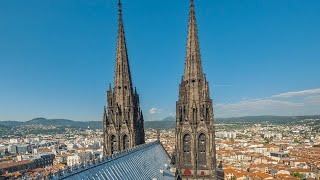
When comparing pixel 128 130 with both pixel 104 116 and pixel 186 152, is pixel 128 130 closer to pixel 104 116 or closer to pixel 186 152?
pixel 104 116

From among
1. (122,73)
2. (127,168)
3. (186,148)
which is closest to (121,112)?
(122,73)

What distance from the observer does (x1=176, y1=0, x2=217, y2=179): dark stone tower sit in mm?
45250

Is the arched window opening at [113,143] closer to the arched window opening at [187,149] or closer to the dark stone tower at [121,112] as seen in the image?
the dark stone tower at [121,112]

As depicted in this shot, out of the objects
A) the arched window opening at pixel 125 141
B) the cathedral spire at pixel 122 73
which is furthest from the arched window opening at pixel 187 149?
the cathedral spire at pixel 122 73

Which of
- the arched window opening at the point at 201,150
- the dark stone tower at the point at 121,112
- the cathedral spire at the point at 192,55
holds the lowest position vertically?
the arched window opening at the point at 201,150

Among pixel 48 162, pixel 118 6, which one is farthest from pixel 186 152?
pixel 48 162

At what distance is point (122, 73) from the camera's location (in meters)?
49.9

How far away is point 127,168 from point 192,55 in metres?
22.2

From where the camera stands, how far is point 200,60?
46844 millimetres

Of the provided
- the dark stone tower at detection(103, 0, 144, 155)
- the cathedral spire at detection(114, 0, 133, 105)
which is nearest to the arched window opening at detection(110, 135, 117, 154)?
the dark stone tower at detection(103, 0, 144, 155)

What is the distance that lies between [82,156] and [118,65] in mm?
126709

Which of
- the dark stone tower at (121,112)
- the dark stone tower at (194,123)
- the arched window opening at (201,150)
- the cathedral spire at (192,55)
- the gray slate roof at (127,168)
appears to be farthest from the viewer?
the dark stone tower at (121,112)

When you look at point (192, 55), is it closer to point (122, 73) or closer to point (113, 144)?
point (122, 73)

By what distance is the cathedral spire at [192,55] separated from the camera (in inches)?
1817
